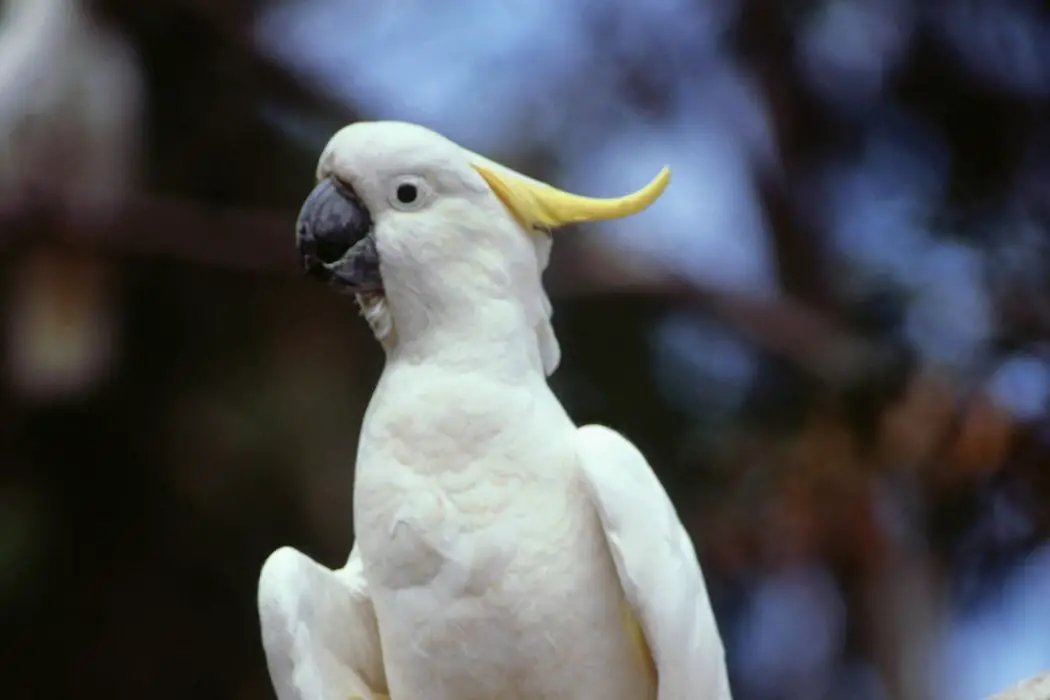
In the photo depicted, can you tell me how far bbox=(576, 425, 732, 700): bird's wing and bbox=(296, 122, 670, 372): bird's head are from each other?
0.16 metres

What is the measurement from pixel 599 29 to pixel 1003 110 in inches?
33.4

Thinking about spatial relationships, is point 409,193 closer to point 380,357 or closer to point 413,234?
point 413,234

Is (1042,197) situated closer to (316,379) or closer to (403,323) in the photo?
(316,379)

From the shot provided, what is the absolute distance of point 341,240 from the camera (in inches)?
40.8

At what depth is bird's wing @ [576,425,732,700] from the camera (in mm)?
966

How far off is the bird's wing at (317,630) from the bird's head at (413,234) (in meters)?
0.23

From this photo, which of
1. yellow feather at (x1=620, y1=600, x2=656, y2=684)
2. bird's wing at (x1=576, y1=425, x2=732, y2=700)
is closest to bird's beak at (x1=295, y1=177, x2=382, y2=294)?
bird's wing at (x1=576, y1=425, x2=732, y2=700)

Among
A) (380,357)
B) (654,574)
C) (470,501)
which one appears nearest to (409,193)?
(470,501)

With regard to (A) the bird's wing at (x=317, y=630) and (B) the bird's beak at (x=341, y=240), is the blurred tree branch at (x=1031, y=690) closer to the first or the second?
(A) the bird's wing at (x=317, y=630)

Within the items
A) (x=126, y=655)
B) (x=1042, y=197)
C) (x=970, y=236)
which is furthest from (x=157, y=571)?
(x=1042, y=197)

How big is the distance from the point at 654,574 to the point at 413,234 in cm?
35

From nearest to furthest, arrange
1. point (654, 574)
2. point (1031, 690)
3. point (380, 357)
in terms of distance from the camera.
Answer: point (654, 574)
point (1031, 690)
point (380, 357)

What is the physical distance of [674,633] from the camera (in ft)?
3.17

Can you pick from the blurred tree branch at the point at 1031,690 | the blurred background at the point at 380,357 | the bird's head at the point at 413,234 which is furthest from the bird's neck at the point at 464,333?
the blurred background at the point at 380,357
